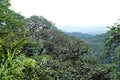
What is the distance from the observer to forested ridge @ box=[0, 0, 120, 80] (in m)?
5.00

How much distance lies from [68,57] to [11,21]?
9602 millimetres

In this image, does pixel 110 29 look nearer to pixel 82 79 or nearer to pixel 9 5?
pixel 9 5

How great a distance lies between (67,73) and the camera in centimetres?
2062

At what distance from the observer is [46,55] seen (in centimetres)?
2384

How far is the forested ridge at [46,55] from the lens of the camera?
5.00 m

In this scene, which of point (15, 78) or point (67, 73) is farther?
point (67, 73)

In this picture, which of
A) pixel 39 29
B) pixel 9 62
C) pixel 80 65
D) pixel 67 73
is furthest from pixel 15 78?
pixel 39 29

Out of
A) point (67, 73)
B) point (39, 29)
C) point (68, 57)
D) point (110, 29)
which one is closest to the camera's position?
point (110, 29)

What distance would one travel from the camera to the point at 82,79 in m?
20.8

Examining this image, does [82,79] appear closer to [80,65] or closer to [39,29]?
[80,65]

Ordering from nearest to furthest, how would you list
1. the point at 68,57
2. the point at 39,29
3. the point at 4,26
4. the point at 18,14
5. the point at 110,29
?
the point at 110,29 → the point at 4,26 → the point at 18,14 → the point at 68,57 → the point at 39,29

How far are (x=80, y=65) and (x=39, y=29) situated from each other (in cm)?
1276

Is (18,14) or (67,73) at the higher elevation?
(18,14)

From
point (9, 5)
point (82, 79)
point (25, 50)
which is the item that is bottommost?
point (82, 79)
